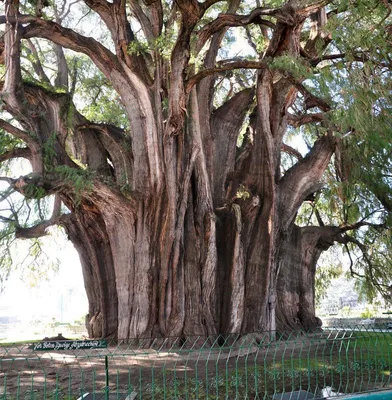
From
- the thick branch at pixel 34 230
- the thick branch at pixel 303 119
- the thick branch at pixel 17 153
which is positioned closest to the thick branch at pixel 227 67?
the thick branch at pixel 303 119

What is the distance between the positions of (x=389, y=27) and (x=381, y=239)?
170 inches

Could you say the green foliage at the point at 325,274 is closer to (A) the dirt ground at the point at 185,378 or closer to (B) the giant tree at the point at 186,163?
(B) the giant tree at the point at 186,163

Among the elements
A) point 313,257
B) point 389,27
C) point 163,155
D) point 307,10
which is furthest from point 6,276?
point 389,27

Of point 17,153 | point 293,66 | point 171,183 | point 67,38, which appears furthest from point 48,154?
point 293,66

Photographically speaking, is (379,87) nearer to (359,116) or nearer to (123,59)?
(359,116)

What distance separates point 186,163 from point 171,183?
1.80ft

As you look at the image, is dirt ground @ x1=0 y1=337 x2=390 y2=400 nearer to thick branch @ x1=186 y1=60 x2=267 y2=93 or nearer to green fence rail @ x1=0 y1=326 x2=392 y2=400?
green fence rail @ x1=0 y1=326 x2=392 y2=400

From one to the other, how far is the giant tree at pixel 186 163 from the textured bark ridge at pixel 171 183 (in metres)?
0.03

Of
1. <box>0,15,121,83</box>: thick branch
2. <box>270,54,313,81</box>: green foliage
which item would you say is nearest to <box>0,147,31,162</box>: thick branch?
<box>0,15,121,83</box>: thick branch

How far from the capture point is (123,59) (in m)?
9.16

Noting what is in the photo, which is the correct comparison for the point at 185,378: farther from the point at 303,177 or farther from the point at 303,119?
the point at 303,119

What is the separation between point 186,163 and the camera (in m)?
9.09

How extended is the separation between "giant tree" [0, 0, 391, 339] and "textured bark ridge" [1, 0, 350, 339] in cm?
3

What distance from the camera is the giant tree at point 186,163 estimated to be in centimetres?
800
